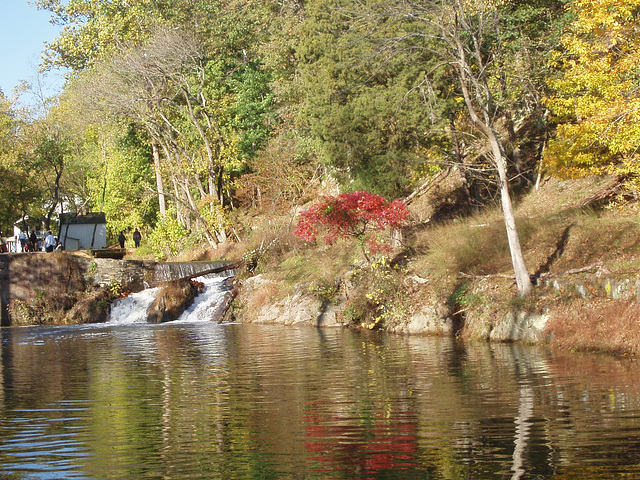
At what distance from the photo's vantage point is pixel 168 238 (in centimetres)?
4500

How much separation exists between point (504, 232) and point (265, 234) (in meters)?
13.8

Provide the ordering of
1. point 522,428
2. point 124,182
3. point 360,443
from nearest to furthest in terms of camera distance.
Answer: point 360,443 → point 522,428 → point 124,182

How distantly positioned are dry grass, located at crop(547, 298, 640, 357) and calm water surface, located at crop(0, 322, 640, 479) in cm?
63

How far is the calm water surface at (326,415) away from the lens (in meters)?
8.11

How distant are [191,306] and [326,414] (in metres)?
20.6

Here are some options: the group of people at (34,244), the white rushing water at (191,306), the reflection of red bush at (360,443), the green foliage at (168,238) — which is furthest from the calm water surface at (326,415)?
the green foliage at (168,238)

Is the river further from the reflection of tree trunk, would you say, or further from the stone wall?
the stone wall

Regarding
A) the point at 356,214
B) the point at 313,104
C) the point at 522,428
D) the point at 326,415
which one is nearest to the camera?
the point at 522,428

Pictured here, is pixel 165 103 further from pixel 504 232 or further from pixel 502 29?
pixel 504 232

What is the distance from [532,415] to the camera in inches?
399

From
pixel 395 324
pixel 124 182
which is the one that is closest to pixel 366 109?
pixel 395 324

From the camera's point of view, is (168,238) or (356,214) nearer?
(356,214)

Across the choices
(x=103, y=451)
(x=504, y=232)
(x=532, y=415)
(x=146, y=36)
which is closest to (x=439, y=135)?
(x=504, y=232)

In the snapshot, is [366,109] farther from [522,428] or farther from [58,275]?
[522,428]
